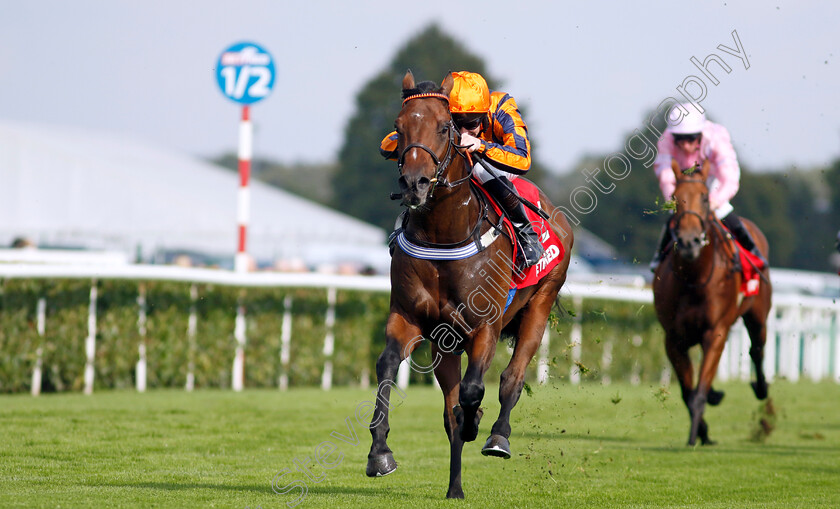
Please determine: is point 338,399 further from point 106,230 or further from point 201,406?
point 106,230

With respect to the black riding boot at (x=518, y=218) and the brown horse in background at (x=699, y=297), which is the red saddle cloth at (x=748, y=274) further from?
the black riding boot at (x=518, y=218)

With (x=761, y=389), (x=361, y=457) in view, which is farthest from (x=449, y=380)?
(x=761, y=389)

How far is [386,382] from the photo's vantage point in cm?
438

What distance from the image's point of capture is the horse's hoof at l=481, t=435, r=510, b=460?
14.4 feet

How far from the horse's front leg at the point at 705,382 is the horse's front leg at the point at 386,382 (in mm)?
3272

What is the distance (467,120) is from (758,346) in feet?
15.8

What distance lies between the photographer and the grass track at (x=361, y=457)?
4688 mm

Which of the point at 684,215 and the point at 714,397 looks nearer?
the point at 684,215

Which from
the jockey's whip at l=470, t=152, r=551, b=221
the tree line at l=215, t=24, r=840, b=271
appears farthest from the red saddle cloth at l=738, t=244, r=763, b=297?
the tree line at l=215, t=24, r=840, b=271

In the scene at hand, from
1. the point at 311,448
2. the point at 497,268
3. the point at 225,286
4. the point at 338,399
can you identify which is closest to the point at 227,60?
the point at 225,286

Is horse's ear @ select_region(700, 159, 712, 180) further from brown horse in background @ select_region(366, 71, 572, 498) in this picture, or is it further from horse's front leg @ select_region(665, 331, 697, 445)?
brown horse in background @ select_region(366, 71, 572, 498)

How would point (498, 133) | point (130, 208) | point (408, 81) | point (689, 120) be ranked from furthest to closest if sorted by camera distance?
point (130, 208) → point (689, 120) → point (498, 133) → point (408, 81)

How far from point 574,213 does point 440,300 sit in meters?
2.01

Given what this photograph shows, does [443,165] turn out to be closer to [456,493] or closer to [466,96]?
[466,96]
